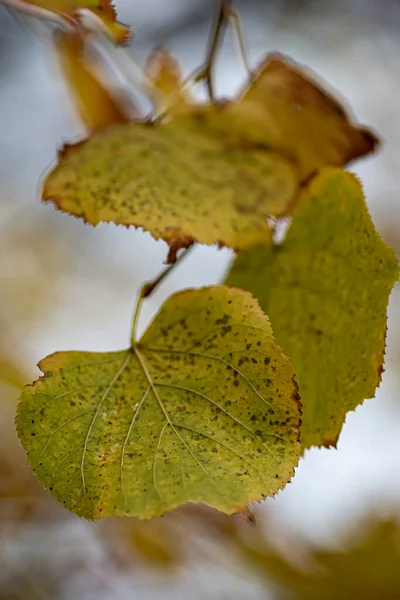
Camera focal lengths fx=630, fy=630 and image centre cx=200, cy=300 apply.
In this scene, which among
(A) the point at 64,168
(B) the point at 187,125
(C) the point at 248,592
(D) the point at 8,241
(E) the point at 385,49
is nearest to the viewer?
(A) the point at 64,168

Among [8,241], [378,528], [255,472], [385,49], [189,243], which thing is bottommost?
[255,472]

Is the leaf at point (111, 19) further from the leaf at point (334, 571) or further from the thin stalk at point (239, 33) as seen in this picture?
the leaf at point (334, 571)

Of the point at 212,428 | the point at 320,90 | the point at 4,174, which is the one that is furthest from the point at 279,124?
the point at 4,174

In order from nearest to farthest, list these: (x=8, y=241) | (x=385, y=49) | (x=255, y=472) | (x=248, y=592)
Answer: (x=255, y=472) → (x=248, y=592) → (x=8, y=241) → (x=385, y=49)

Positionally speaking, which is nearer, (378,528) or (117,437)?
(117,437)

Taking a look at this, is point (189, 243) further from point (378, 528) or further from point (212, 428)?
point (378, 528)

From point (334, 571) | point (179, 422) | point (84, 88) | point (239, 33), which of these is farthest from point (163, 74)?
point (334, 571)
